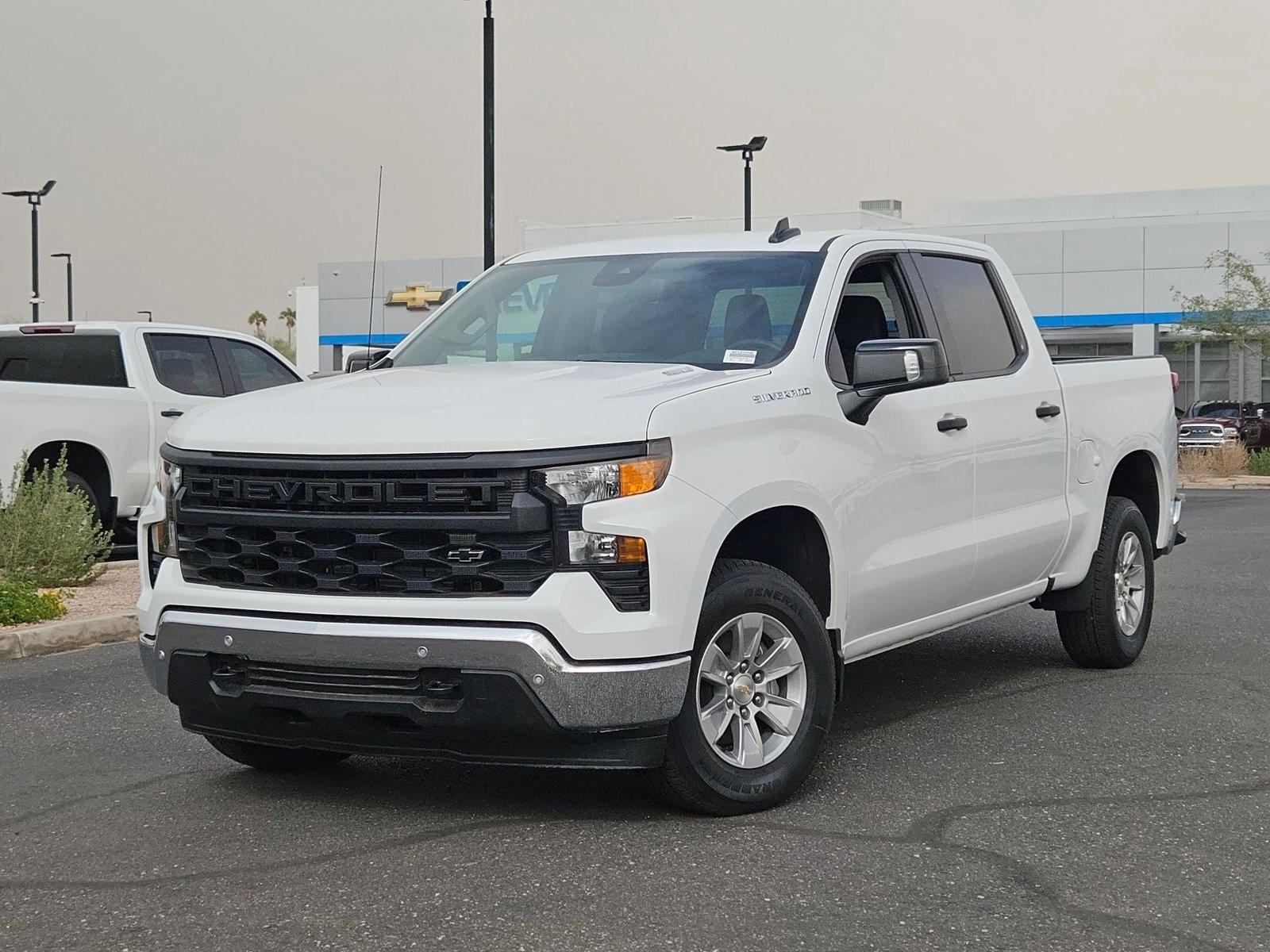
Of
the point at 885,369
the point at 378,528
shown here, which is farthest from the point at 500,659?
the point at 885,369

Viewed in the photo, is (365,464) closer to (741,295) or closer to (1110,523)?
(741,295)

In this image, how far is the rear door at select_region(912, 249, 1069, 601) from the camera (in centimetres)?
741

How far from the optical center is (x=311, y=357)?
2982 inches

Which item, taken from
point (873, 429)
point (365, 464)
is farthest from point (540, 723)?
point (873, 429)

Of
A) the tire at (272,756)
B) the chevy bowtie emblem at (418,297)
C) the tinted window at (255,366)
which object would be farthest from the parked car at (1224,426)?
the tire at (272,756)

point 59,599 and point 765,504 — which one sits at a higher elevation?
point 765,504

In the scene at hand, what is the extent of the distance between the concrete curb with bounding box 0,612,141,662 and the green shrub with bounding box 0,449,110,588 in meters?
1.32

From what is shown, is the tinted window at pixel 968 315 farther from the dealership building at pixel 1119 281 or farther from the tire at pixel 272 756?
the dealership building at pixel 1119 281

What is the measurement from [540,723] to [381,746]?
58cm

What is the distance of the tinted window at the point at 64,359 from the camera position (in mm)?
14664

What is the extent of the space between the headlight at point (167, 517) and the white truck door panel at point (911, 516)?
234cm

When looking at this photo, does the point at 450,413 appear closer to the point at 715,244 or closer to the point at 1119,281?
the point at 715,244

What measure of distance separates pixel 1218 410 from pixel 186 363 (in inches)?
1279

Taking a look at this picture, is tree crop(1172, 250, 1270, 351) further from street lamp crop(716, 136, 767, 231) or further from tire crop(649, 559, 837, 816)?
tire crop(649, 559, 837, 816)
